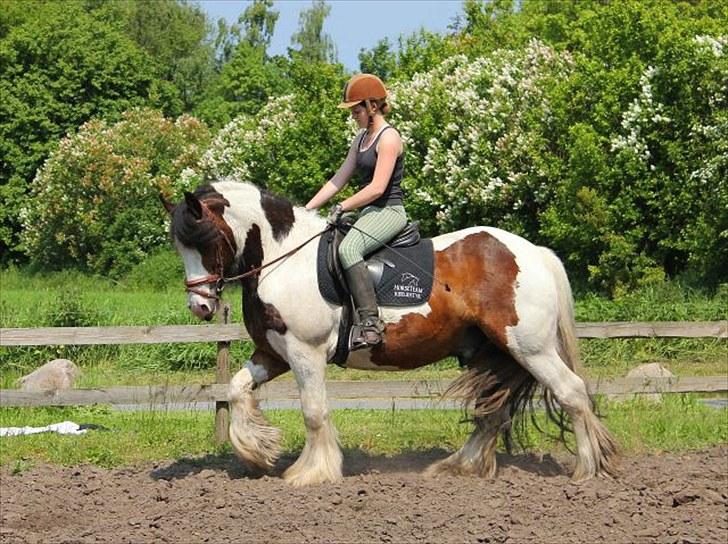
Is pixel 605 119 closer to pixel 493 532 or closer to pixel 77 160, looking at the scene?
pixel 493 532

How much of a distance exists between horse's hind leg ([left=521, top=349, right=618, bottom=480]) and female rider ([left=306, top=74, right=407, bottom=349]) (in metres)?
1.24

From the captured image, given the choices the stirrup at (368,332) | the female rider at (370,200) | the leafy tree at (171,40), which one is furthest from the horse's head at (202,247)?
the leafy tree at (171,40)

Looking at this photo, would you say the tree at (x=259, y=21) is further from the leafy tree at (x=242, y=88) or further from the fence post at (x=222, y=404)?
the fence post at (x=222, y=404)

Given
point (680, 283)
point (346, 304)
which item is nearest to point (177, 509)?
point (346, 304)

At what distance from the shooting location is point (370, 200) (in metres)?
8.18

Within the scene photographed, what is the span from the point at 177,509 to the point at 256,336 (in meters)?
1.41

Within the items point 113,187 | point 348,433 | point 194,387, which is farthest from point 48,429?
point 113,187

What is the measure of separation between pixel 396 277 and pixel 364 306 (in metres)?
0.36

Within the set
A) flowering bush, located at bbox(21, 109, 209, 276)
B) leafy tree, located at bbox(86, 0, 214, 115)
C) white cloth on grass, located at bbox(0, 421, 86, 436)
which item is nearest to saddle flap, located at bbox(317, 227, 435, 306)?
white cloth on grass, located at bbox(0, 421, 86, 436)

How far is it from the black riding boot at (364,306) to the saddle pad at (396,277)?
157 millimetres

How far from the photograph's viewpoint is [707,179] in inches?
812

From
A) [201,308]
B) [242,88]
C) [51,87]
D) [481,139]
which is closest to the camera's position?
[201,308]

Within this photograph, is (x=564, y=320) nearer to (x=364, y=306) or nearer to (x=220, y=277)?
(x=364, y=306)

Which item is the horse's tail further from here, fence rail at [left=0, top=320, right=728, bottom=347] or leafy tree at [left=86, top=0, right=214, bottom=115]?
leafy tree at [left=86, top=0, right=214, bottom=115]
